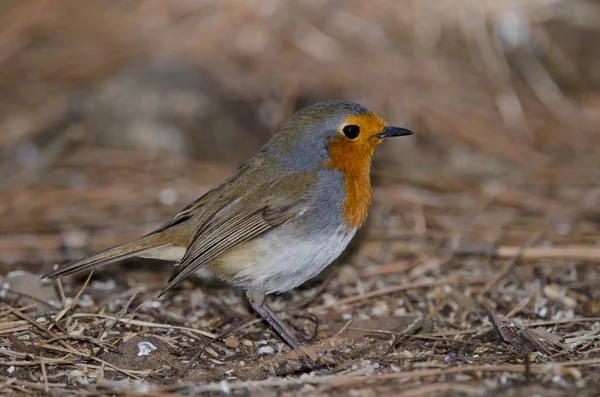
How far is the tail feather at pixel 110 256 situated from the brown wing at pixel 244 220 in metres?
0.24

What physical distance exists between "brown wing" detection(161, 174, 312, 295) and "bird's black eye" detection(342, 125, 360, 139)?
30 centimetres

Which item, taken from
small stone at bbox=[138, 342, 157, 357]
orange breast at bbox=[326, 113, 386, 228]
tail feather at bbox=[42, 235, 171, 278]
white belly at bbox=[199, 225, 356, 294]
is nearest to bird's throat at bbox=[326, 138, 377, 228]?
orange breast at bbox=[326, 113, 386, 228]

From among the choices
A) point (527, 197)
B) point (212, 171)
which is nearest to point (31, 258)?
point (212, 171)

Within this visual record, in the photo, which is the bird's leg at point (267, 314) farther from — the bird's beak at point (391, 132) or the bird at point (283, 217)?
the bird's beak at point (391, 132)

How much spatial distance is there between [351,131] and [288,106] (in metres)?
2.15

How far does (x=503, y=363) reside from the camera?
339 cm

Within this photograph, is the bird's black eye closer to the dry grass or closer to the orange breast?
the orange breast

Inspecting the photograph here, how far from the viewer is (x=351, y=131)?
13.6 ft

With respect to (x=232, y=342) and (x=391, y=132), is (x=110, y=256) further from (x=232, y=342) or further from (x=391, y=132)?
(x=391, y=132)

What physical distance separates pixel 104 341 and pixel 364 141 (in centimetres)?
162

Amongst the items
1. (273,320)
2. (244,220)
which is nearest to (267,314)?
(273,320)

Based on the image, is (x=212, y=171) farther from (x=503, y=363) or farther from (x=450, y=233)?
(x=503, y=363)

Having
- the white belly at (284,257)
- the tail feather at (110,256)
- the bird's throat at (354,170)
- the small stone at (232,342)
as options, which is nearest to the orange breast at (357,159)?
the bird's throat at (354,170)

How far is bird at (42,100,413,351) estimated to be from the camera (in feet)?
13.0
